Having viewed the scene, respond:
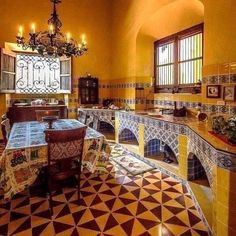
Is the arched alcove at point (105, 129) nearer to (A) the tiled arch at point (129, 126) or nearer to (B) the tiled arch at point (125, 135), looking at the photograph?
(B) the tiled arch at point (125, 135)

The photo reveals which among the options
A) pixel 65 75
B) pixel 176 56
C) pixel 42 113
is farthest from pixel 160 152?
pixel 65 75

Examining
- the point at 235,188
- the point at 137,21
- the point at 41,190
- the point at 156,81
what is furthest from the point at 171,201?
Answer: the point at 137,21

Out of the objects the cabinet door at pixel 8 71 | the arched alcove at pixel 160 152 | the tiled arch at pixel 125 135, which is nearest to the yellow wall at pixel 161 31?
the tiled arch at pixel 125 135

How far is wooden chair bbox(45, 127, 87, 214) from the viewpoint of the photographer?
7.54 ft

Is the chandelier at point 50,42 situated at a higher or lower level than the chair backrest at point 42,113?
higher

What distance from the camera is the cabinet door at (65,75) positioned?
19.6 ft

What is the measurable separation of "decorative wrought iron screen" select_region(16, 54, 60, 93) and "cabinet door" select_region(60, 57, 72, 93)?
0.90 feet

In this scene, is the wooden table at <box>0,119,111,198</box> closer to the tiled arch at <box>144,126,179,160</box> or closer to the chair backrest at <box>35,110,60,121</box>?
the tiled arch at <box>144,126,179,160</box>

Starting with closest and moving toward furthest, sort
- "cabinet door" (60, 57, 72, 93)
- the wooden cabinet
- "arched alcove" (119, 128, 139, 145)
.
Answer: "arched alcove" (119, 128, 139, 145) < "cabinet door" (60, 57, 72, 93) < the wooden cabinet

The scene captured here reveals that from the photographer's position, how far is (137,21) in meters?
5.09

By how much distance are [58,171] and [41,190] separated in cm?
66

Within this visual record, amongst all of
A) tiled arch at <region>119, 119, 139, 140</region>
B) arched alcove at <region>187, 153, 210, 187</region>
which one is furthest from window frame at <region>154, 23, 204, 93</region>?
arched alcove at <region>187, 153, 210, 187</region>

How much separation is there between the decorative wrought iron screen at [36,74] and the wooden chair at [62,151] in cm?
421

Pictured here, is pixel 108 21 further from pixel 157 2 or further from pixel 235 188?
pixel 235 188
